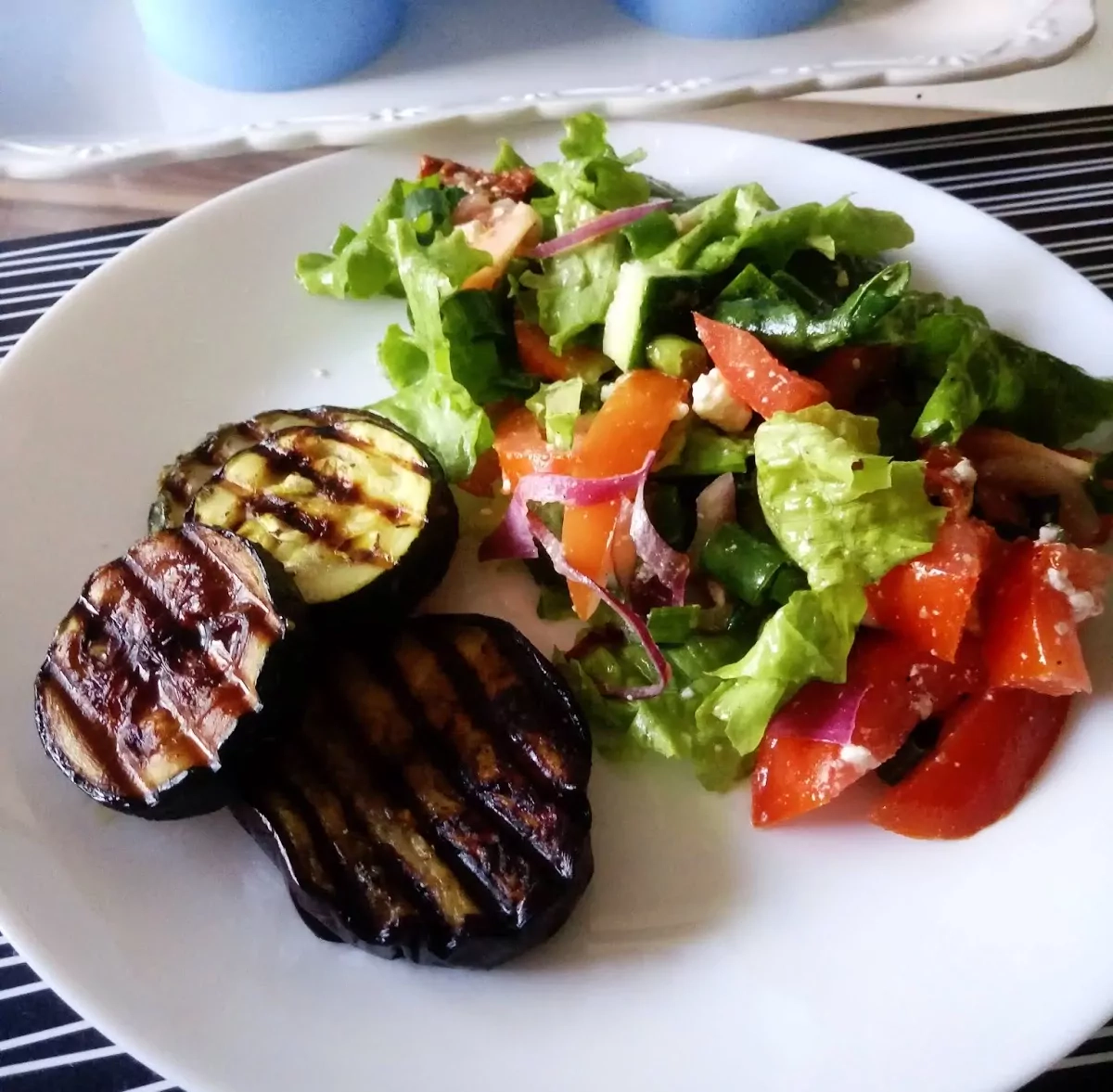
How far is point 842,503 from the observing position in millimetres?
1496

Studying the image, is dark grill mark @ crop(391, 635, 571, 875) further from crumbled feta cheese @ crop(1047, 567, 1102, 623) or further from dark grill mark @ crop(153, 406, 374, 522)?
crumbled feta cheese @ crop(1047, 567, 1102, 623)

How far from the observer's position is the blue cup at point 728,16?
2.30 m

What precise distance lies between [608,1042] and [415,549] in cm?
69

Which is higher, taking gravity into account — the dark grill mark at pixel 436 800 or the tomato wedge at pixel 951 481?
the tomato wedge at pixel 951 481

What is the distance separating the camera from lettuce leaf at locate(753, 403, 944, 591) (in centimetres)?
148

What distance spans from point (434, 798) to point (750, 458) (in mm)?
724

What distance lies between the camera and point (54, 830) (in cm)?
136

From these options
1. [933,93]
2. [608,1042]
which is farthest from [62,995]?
[933,93]

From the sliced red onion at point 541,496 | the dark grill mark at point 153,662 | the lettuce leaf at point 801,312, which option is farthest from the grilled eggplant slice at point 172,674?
the lettuce leaf at point 801,312

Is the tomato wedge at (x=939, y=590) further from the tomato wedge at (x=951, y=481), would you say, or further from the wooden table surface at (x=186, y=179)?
the wooden table surface at (x=186, y=179)

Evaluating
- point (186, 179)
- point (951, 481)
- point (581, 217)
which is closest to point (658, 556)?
point (951, 481)

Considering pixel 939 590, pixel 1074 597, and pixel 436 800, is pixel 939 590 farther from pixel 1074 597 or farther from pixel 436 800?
pixel 436 800

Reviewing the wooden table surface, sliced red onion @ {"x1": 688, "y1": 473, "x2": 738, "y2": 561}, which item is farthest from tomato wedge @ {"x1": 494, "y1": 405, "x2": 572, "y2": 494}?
the wooden table surface

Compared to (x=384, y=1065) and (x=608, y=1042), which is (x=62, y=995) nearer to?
(x=384, y=1065)
